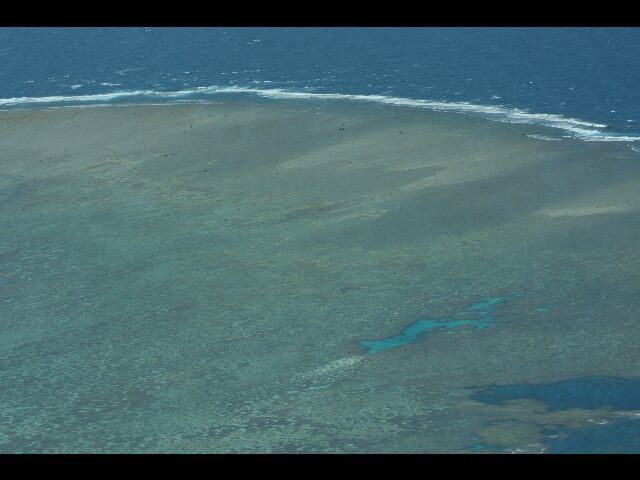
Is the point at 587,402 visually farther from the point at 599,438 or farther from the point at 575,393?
the point at 599,438

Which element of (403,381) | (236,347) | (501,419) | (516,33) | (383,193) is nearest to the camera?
(501,419)

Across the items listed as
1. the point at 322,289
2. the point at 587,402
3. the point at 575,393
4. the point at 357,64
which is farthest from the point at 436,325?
the point at 357,64

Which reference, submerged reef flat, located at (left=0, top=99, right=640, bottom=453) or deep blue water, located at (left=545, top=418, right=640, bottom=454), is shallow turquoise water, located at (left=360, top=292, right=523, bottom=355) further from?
deep blue water, located at (left=545, top=418, right=640, bottom=454)

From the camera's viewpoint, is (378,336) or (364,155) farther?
(364,155)

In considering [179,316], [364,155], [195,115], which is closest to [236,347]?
[179,316]

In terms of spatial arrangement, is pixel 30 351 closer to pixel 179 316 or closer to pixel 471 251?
pixel 179 316

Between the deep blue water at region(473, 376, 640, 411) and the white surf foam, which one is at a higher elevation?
the white surf foam

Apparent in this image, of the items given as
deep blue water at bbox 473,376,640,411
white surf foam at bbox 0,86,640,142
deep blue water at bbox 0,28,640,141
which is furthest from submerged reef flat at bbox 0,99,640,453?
deep blue water at bbox 0,28,640,141
